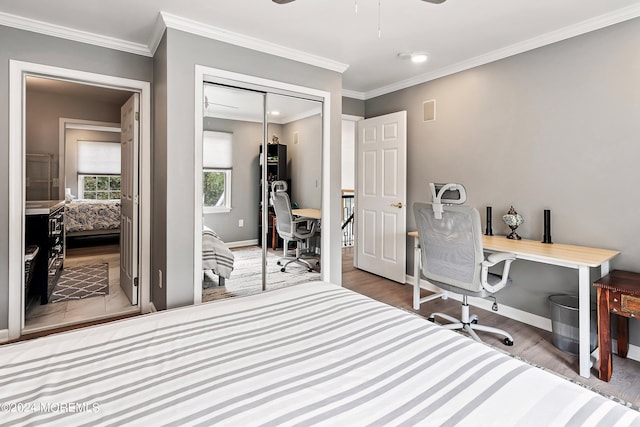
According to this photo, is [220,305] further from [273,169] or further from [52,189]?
[52,189]

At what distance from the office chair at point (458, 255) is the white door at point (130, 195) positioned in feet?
8.44

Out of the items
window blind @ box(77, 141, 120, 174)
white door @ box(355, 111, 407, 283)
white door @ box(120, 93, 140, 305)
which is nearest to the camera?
white door @ box(120, 93, 140, 305)

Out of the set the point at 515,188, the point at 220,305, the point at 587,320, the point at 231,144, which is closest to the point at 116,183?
the point at 231,144

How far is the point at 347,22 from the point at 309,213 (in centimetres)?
174

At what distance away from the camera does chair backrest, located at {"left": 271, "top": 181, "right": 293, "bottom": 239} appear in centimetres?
323

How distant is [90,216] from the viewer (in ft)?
20.3

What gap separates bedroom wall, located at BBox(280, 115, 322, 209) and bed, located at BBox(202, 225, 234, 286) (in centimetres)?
83

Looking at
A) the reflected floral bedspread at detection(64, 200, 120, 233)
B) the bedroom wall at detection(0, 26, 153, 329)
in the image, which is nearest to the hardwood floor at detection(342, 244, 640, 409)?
the bedroom wall at detection(0, 26, 153, 329)

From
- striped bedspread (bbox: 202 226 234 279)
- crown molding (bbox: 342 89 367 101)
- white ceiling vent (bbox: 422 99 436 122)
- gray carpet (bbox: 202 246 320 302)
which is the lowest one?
gray carpet (bbox: 202 246 320 302)

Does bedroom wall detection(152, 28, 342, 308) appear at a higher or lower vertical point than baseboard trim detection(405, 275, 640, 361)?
higher

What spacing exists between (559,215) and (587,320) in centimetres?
94

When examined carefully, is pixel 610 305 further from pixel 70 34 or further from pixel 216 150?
pixel 70 34

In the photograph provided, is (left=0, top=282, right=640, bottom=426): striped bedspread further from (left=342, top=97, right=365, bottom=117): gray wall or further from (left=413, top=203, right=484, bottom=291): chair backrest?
(left=342, top=97, right=365, bottom=117): gray wall

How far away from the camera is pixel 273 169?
320 cm
